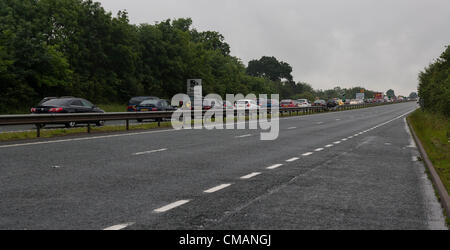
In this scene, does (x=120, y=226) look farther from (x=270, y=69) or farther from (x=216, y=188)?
(x=270, y=69)

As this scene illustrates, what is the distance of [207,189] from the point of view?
816 centimetres

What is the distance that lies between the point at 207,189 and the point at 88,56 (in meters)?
48.7

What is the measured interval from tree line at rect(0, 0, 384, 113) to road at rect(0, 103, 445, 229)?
28.0 m

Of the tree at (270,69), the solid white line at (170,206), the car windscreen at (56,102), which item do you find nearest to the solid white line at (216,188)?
the solid white line at (170,206)

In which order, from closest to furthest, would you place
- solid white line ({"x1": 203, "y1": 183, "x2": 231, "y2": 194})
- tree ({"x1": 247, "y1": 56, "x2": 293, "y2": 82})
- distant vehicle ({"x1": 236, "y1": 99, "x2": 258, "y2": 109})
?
1. solid white line ({"x1": 203, "y1": 183, "x2": 231, "y2": 194})
2. distant vehicle ({"x1": 236, "y1": 99, "x2": 258, "y2": 109})
3. tree ({"x1": 247, "y1": 56, "x2": 293, "y2": 82})

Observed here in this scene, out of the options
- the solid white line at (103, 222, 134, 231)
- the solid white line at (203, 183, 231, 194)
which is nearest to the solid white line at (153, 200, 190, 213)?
the solid white line at (103, 222, 134, 231)

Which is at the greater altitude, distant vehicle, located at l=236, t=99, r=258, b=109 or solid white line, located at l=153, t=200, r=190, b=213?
distant vehicle, located at l=236, t=99, r=258, b=109

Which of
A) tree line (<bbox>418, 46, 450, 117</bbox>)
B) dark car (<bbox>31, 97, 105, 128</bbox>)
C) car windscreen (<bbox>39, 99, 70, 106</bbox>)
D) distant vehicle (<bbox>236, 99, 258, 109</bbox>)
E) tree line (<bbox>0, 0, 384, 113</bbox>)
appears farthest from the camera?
distant vehicle (<bbox>236, 99, 258, 109</bbox>)

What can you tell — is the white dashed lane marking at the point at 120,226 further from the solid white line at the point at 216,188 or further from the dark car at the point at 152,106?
the dark car at the point at 152,106

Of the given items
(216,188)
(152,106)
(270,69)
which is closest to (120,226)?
(216,188)

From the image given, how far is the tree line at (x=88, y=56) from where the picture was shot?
130ft

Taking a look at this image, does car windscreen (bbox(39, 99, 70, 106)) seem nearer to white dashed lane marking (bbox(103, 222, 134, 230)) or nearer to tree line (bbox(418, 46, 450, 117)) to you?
white dashed lane marking (bbox(103, 222, 134, 230))

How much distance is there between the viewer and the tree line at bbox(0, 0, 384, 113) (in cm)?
3959
